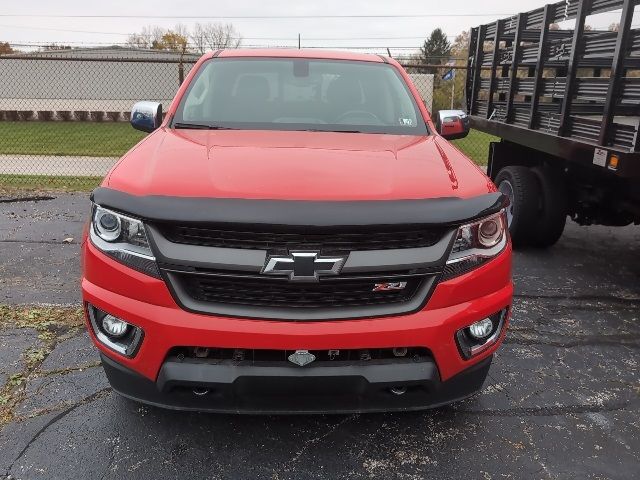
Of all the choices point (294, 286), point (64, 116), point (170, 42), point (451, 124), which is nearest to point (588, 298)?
point (451, 124)

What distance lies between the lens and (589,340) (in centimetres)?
375

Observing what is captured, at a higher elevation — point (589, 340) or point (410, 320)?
point (410, 320)

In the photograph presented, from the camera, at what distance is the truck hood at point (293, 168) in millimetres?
2264

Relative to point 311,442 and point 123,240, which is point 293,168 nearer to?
point 123,240

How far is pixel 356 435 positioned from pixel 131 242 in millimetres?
1339

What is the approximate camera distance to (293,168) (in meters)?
2.48

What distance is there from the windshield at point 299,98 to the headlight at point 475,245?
1.17 meters

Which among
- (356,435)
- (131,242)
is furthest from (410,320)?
(131,242)

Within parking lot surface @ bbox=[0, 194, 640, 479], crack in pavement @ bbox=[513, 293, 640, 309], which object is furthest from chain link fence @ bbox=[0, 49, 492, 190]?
parking lot surface @ bbox=[0, 194, 640, 479]

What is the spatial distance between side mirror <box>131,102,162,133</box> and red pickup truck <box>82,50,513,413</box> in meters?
1.38

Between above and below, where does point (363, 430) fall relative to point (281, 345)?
below

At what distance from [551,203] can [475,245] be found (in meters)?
3.24

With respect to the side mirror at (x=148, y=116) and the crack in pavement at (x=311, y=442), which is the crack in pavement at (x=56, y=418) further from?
the side mirror at (x=148, y=116)

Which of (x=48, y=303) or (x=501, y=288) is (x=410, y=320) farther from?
(x=48, y=303)
